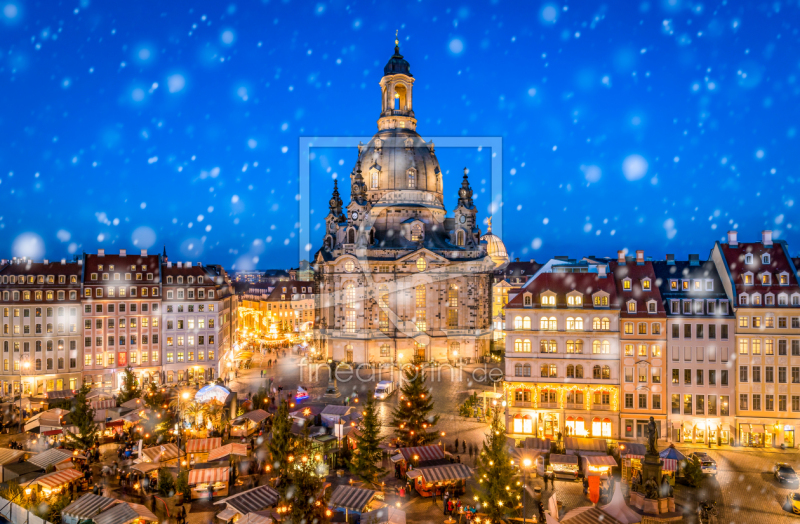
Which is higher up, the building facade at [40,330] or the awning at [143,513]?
the building facade at [40,330]

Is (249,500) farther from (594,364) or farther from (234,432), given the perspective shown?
(594,364)

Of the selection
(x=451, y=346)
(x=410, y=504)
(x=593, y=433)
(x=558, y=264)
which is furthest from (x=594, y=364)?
(x=451, y=346)

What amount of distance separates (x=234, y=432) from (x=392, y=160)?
5146 centimetres

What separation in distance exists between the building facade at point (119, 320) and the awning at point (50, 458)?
26891mm

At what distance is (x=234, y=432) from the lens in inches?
1660

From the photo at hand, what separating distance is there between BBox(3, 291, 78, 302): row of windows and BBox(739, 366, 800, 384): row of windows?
60.2 meters

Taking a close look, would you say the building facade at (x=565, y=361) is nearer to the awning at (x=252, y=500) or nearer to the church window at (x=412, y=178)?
the awning at (x=252, y=500)

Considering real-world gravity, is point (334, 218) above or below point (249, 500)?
above

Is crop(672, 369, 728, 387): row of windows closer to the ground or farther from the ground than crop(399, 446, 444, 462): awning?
farther from the ground

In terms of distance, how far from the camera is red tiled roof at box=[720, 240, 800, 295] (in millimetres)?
41844

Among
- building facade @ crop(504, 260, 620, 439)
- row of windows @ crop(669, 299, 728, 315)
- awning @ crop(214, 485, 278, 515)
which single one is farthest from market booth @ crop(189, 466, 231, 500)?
row of windows @ crop(669, 299, 728, 315)

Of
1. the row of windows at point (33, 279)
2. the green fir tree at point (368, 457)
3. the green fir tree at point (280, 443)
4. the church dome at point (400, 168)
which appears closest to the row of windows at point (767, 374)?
the green fir tree at point (368, 457)

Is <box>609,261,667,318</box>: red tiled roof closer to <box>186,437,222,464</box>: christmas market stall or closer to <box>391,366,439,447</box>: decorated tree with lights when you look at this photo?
<box>391,366,439,447</box>: decorated tree with lights

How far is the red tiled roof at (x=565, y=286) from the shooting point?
4319 cm
